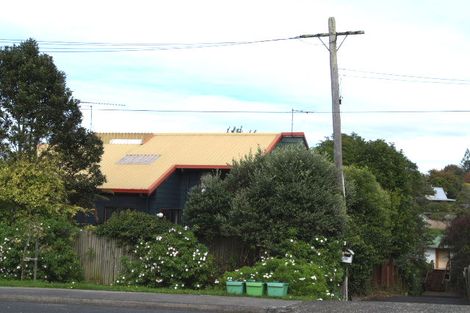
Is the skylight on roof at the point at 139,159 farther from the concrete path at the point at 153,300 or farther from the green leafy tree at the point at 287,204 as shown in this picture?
the concrete path at the point at 153,300

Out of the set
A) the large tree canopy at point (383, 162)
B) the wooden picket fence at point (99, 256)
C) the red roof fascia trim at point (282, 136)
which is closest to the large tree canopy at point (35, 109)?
the wooden picket fence at point (99, 256)

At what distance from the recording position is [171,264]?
66.6 ft

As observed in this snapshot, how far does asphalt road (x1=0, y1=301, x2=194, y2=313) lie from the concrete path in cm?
36

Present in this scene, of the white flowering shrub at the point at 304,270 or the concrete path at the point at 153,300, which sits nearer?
the concrete path at the point at 153,300

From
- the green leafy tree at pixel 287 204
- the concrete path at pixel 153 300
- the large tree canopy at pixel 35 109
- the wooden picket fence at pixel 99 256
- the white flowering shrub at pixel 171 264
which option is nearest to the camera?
Result: the concrete path at pixel 153 300

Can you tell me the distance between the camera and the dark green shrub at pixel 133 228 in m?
21.7

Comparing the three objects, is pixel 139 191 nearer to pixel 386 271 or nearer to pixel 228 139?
pixel 228 139

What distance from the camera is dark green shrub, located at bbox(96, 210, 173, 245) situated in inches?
853

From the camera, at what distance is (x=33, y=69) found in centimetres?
2425

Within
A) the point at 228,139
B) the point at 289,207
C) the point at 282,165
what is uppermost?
the point at 228,139

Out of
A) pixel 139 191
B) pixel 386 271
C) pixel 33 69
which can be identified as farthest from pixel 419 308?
pixel 386 271

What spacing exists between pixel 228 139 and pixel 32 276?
16561 millimetres

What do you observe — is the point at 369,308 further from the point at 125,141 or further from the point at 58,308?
the point at 125,141

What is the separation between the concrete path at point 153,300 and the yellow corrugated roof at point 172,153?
14358mm
